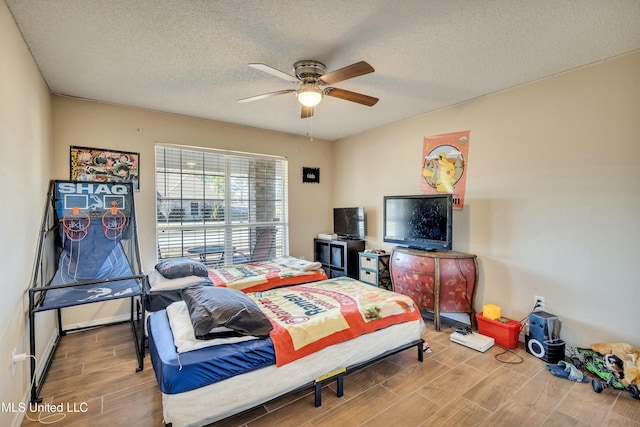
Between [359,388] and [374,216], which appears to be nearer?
[359,388]

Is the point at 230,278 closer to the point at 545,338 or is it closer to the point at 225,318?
the point at 225,318

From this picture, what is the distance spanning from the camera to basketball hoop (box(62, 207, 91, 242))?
287 centimetres

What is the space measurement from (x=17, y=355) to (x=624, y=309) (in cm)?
446

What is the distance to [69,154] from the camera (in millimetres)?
3166

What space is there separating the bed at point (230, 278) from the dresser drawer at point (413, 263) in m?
0.98

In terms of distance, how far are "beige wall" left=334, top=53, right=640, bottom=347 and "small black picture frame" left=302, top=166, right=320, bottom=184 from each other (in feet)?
7.13

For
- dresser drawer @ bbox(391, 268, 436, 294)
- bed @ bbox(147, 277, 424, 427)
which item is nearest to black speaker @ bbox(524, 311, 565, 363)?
dresser drawer @ bbox(391, 268, 436, 294)

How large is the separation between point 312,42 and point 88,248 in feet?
9.59

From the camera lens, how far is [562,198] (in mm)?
2678

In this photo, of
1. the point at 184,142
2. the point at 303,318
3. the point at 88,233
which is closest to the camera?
the point at 303,318

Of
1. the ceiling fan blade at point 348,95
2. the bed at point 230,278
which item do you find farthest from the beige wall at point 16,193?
the ceiling fan blade at point 348,95

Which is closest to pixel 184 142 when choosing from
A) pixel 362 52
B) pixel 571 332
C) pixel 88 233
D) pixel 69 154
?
pixel 69 154

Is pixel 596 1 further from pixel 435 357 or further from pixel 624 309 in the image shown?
pixel 435 357

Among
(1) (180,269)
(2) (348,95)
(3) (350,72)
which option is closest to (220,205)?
(1) (180,269)
